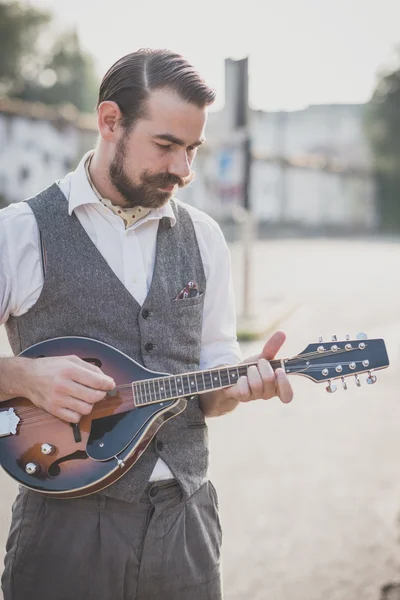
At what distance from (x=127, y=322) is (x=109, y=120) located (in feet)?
2.11

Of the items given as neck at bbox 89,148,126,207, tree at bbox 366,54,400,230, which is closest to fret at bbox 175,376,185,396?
neck at bbox 89,148,126,207

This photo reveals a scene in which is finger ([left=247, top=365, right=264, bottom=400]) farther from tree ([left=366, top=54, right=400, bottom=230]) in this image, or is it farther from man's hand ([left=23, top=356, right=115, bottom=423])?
tree ([left=366, top=54, right=400, bottom=230])

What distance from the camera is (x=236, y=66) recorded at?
8.76 m

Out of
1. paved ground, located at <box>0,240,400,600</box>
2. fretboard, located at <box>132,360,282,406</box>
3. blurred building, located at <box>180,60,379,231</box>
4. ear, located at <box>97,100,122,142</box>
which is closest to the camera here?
fretboard, located at <box>132,360,282,406</box>

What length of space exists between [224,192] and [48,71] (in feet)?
126

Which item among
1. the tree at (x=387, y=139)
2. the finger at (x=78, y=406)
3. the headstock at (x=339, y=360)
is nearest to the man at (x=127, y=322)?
the finger at (x=78, y=406)

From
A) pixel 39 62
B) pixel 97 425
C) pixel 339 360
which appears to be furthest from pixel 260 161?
pixel 97 425

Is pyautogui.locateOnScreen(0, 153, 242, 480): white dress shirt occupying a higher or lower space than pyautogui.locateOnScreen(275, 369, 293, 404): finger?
higher

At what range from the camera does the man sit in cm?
197

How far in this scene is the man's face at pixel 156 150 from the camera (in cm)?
211

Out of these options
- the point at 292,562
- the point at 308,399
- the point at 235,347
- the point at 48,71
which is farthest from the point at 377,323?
the point at 48,71

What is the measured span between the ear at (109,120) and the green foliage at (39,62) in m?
41.9

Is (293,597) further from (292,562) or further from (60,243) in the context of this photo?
(60,243)

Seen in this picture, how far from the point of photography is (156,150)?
6.98 feet
